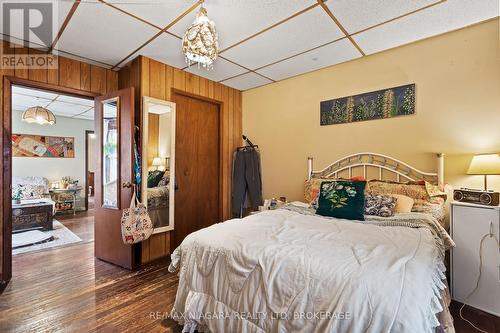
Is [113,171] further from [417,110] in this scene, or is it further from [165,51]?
[417,110]

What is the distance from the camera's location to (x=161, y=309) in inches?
80.3

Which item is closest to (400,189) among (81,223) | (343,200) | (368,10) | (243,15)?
(343,200)

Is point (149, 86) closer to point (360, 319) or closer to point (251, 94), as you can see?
point (251, 94)

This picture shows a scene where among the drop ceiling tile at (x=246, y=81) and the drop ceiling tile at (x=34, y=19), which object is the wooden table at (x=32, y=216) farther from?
the drop ceiling tile at (x=246, y=81)

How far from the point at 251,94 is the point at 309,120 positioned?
4.02ft

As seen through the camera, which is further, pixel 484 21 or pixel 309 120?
pixel 309 120

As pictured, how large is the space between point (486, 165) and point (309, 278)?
75.6 inches

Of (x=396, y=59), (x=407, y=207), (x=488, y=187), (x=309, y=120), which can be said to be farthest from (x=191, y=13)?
(x=488, y=187)

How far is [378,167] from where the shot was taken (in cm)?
281

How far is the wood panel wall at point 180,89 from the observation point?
2.96m
